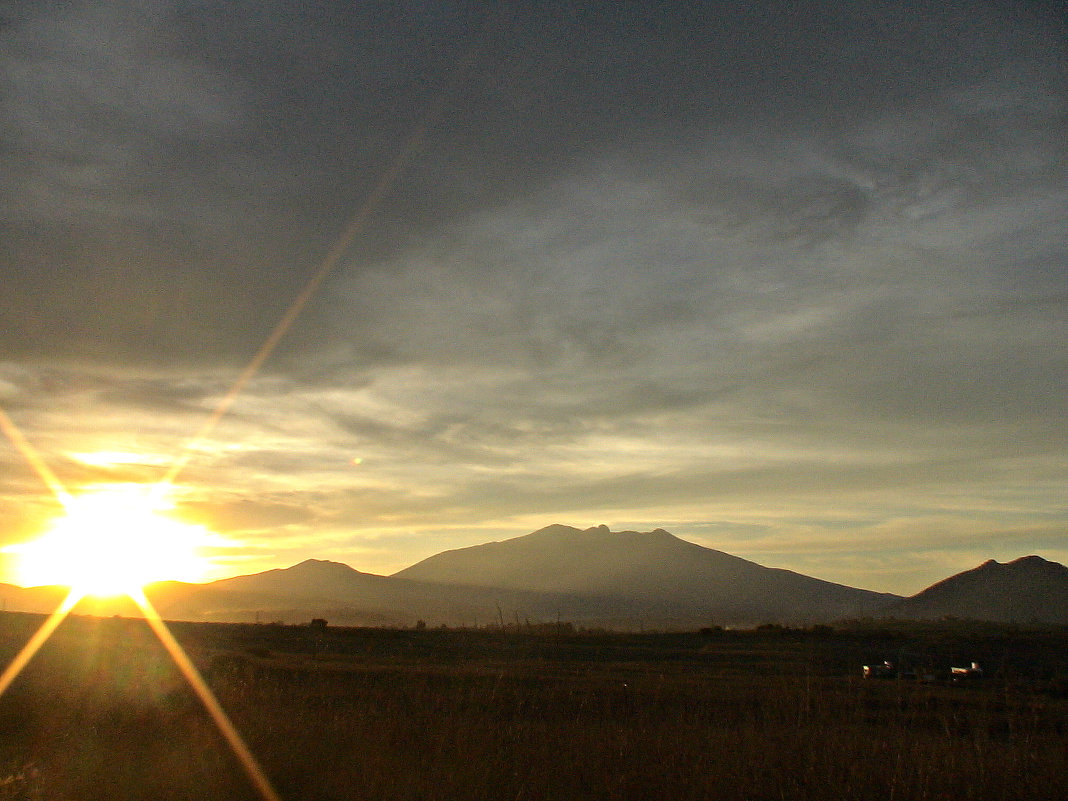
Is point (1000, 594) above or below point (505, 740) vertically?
above

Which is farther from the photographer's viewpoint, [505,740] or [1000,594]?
[1000,594]

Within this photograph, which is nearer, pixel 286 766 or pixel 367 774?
pixel 367 774

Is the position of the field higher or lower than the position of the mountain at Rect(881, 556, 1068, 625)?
lower

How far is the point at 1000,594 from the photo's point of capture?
12475cm

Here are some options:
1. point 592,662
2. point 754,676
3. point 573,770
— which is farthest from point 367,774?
point 592,662

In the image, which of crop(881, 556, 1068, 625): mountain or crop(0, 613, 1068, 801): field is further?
crop(881, 556, 1068, 625): mountain

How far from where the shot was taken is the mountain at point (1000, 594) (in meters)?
116

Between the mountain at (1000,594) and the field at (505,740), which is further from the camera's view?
the mountain at (1000,594)

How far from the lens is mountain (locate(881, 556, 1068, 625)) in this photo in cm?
11562

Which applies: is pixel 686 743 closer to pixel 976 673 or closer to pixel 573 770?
pixel 573 770

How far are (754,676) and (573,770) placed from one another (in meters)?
20.6

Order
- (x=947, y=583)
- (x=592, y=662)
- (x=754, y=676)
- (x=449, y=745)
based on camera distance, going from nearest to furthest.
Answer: (x=449, y=745), (x=754, y=676), (x=592, y=662), (x=947, y=583)

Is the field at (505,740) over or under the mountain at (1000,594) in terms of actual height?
under

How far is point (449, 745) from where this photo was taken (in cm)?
1026
